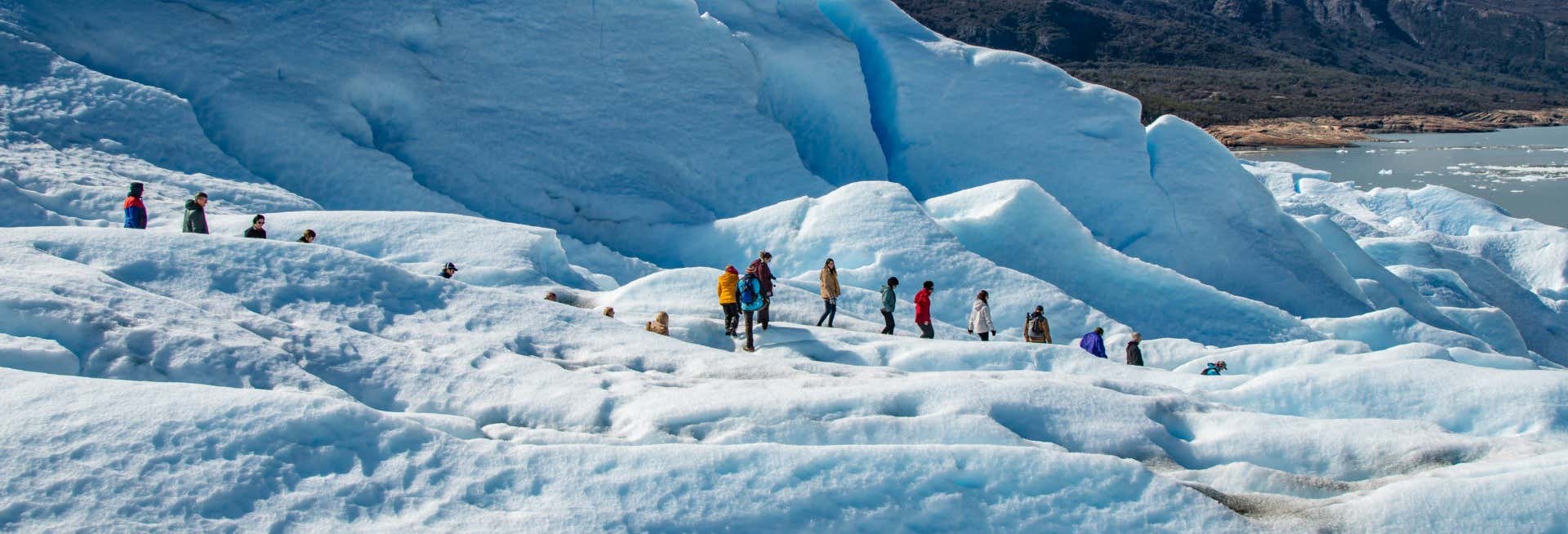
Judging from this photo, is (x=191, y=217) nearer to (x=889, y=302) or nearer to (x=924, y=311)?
(x=889, y=302)

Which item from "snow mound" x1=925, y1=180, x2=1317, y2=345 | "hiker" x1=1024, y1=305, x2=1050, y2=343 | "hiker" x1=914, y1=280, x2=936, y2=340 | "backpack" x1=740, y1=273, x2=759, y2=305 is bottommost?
"snow mound" x1=925, y1=180, x2=1317, y2=345

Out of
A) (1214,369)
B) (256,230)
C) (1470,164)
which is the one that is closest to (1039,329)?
(1214,369)

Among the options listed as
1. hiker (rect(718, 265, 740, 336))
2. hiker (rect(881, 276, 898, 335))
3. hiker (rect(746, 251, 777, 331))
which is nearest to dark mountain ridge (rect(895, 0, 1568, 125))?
hiker (rect(881, 276, 898, 335))

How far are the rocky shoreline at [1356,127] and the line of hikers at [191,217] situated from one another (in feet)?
193

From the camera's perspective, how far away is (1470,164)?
2030 inches

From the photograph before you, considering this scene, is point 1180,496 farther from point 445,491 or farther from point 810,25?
point 810,25

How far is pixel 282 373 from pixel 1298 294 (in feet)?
47.7

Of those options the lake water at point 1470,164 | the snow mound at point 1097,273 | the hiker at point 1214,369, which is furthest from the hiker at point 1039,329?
the lake water at point 1470,164

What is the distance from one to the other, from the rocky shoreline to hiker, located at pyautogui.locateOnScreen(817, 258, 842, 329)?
5591 centimetres

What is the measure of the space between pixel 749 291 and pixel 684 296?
2229mm

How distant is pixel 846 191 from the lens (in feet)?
48.2

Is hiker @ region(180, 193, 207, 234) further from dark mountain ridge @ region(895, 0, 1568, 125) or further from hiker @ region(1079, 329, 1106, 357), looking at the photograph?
dark mountain ridge @ region(895, 0, 1568, 125)

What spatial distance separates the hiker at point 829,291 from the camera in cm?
1050

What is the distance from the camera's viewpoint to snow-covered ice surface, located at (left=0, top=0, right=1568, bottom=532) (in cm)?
532
